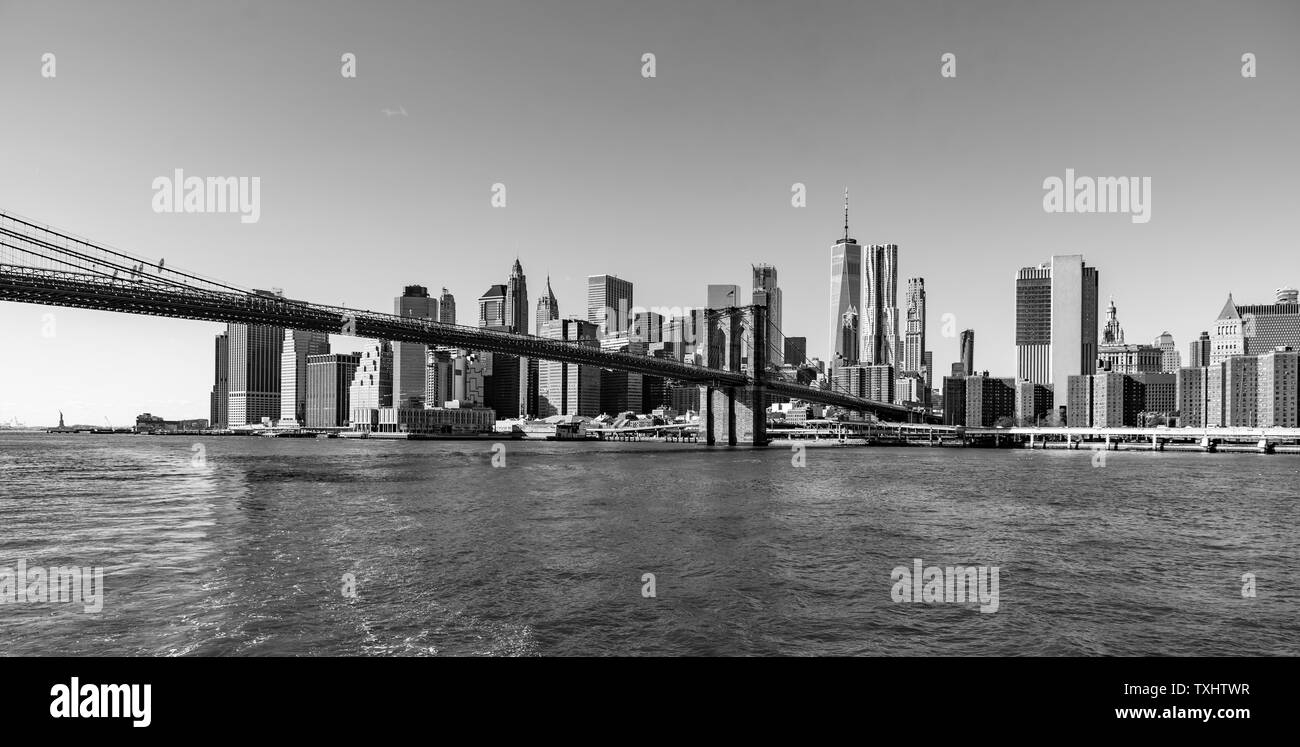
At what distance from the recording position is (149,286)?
2313 inches

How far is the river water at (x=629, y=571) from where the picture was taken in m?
14.1

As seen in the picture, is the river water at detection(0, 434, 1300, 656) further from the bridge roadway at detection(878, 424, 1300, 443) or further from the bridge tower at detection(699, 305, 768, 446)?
the bridge roadway at detection(878, 424, 1300, 443)

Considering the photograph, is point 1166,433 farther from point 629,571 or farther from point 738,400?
point 629,571

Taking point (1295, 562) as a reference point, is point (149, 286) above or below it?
above

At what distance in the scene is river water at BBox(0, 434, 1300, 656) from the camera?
46.2 feet

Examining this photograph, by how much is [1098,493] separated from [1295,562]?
24.4m

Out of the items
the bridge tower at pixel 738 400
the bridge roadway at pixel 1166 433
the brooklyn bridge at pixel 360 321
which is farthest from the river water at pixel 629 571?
the bridge roadway at pixel 1166 433

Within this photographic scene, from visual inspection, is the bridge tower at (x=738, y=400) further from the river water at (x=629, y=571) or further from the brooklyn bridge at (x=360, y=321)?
the river water at (x=629, y=571)

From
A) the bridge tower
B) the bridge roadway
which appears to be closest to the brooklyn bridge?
the bridge tower

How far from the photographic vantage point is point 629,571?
19.9 metres

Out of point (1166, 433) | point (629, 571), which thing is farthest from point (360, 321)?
point (1166, 433)
